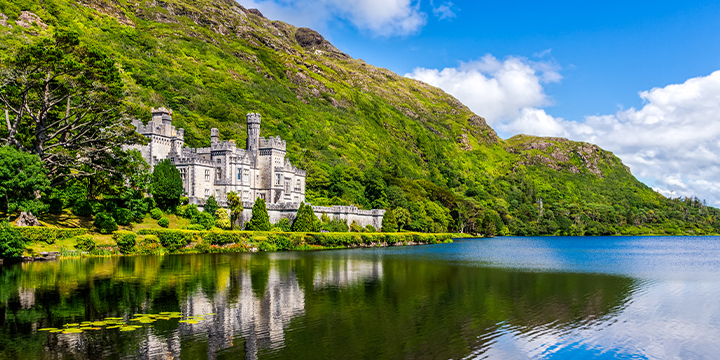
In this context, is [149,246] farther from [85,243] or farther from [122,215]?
[122,215]

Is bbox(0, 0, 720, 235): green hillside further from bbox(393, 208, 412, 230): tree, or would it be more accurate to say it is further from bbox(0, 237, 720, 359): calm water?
bbox(0, 237, 720, 359): calm water

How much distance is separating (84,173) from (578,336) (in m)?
45.4

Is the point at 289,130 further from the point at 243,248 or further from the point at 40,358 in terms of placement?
the point at 40,358

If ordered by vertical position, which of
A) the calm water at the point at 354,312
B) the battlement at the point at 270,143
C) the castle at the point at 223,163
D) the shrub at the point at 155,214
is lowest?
the calm water at the point at 354,312

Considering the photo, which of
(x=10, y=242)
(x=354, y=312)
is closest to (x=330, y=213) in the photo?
(x=10, y=242)

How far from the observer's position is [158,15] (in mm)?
176750

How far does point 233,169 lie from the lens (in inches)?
2771

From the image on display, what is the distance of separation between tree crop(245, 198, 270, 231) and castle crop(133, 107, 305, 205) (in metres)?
4.68

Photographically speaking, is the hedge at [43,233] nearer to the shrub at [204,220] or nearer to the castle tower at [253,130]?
the shrub at [204,220]

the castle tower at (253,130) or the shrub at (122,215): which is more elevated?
the castle tower at (253,130)

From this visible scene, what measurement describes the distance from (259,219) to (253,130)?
1799 centimetres

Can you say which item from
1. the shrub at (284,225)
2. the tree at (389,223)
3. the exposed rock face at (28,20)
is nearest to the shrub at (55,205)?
the shrub at (284,225)

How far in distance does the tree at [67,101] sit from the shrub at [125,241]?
7209 millimetres

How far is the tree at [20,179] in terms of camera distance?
38.8m
